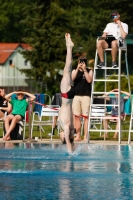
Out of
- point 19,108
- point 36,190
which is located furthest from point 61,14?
point 36,190

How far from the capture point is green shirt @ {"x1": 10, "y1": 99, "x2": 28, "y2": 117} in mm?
19734

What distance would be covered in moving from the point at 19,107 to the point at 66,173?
Answer: 338 inches

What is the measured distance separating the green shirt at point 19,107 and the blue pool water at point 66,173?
3.57 metres

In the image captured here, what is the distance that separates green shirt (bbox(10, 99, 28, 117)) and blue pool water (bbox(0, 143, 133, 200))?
140 inches

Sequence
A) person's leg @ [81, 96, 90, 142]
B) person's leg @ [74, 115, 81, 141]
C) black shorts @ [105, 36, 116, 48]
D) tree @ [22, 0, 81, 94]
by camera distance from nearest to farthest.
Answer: black shorts @ [105, 36, 116, 48], person's leg @ [74, 115, 81, 141], person's leg @ [81, 96, 90, 142], tree @ [22, 0, 81, 94]

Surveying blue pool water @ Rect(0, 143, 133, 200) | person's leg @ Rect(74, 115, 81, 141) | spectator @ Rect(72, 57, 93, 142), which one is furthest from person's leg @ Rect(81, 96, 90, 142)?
blue pool water @ Rect(0, 143, 133, 200)

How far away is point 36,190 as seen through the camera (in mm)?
9664

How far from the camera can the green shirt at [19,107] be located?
19734 millimetres

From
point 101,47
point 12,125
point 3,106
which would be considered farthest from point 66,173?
point 3,106

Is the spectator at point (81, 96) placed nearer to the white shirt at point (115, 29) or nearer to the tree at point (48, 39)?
the white shirt at point (115, 29)

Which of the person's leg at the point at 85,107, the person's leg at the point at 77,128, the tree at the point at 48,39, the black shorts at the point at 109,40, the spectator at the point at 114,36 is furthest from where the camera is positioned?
the tree at the point at 48,39

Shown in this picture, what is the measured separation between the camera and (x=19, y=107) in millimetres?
19828

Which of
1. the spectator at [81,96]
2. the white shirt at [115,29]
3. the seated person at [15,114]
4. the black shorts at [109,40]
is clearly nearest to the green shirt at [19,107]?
the seated person at [15,114]

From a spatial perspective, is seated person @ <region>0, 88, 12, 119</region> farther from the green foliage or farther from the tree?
the tree
